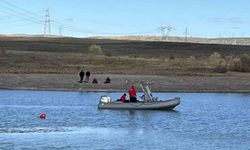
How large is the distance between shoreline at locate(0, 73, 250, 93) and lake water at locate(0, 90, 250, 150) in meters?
5.92

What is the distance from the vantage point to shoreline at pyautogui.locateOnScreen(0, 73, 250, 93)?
63875 millimetres

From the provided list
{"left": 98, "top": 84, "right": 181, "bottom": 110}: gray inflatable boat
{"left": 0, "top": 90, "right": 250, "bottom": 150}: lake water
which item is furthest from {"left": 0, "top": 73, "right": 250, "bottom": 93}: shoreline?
{"left": 98, "top": 84, "right": 181, "bottom": 110}: gray inflatable boat

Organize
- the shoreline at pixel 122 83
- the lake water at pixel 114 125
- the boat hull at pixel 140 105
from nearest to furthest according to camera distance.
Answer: the lake water at pixel 114 125, the boat hull at pixel 140 105, the shoreline at pixel 122 83

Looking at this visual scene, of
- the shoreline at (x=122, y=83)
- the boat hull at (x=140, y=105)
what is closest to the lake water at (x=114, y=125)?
the boat hull at (x=140, y=105)

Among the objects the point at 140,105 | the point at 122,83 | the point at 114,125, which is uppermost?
the point at 122,83

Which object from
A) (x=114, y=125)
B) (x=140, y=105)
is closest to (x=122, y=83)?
(x=140, y=105)

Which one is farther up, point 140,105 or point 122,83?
point 122,83

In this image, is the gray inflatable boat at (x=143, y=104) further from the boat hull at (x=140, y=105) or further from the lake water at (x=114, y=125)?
the lake water at (x=114, y=125)

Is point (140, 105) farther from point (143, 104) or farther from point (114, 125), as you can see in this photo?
point (114, 125)

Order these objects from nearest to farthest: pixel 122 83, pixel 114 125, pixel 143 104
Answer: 1. pixel 114 125
2. pixel 143 104
3. pixel 122 83

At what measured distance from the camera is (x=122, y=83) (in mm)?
65938

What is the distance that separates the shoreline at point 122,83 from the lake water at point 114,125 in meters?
5.92

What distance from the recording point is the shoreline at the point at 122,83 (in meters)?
63.9

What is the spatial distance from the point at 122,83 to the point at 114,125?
93.6 feet
